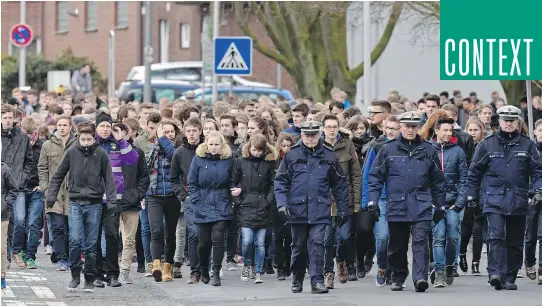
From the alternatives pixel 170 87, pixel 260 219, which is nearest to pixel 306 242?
pixel 260 219

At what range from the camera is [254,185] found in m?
16.4

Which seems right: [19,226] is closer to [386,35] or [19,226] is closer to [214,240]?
[214,240]

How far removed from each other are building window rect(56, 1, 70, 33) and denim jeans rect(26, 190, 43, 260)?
4507 cm

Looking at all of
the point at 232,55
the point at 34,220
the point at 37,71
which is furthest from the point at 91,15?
the point at 34,220

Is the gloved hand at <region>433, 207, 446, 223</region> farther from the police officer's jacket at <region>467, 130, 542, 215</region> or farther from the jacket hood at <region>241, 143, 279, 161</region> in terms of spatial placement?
the jacket hood at <region>241, 143, 279, 161</region>

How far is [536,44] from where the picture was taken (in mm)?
13430

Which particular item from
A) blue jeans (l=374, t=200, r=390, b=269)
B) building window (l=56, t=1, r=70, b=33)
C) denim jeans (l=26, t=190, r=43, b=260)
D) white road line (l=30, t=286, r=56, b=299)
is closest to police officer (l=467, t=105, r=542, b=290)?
blue jeans (l=374, t=200, r=390, b=269)

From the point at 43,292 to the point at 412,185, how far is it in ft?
12.4

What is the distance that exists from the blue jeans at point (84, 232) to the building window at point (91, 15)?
45692 mm

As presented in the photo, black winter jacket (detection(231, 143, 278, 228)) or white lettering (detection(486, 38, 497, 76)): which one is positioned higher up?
white lettering (detection(486, 38, 497, 76))

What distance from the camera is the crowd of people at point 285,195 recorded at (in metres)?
15.1

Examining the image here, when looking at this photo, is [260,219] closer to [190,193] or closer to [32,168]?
[190,193]

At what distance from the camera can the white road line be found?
49.5 ft

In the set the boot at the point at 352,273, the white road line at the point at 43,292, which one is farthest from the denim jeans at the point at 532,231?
the white road line at the point at 43,292
